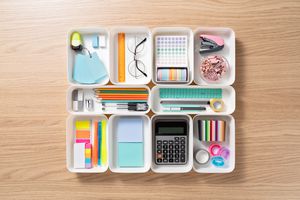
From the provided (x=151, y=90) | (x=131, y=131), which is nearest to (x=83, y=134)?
(x=131, y=131)

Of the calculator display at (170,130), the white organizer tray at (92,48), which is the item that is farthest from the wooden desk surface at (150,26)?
the calculator display at (170,130)

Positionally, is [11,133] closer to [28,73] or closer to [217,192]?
[28,73]

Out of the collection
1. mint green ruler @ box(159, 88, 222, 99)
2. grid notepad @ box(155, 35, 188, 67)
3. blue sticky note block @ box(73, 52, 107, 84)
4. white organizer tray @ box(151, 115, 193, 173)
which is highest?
grid notepad @ box(155, 35, 188, 67)

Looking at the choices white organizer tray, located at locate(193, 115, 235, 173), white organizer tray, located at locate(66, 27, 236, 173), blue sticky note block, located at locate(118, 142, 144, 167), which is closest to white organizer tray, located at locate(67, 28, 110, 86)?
white organizer tray, located at locate(66, 27, 236, 173)

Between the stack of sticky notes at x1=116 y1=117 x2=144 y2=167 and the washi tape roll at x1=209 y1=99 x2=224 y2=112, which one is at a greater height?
the washi tape roll at x1=209 y1=99 x2=224 y2=112

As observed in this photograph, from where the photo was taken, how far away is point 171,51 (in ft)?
3.09

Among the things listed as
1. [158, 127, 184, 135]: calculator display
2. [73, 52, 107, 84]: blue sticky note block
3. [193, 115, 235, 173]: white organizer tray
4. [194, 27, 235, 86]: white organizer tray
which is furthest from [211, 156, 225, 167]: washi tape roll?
[73, 52, 107, 84]: blue sticky note block

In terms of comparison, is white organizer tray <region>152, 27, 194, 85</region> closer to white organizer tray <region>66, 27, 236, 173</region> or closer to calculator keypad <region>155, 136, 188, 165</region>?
white organizer tray <region>66, 27, 236, 173</region>

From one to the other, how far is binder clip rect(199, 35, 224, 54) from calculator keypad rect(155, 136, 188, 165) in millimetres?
286

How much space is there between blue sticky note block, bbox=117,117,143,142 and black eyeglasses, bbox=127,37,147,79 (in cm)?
14

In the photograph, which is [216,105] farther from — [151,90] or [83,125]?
[83,125]

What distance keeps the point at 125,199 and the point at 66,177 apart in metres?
0.21

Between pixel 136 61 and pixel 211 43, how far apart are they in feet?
0.79

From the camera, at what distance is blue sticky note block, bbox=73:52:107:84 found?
93cm
